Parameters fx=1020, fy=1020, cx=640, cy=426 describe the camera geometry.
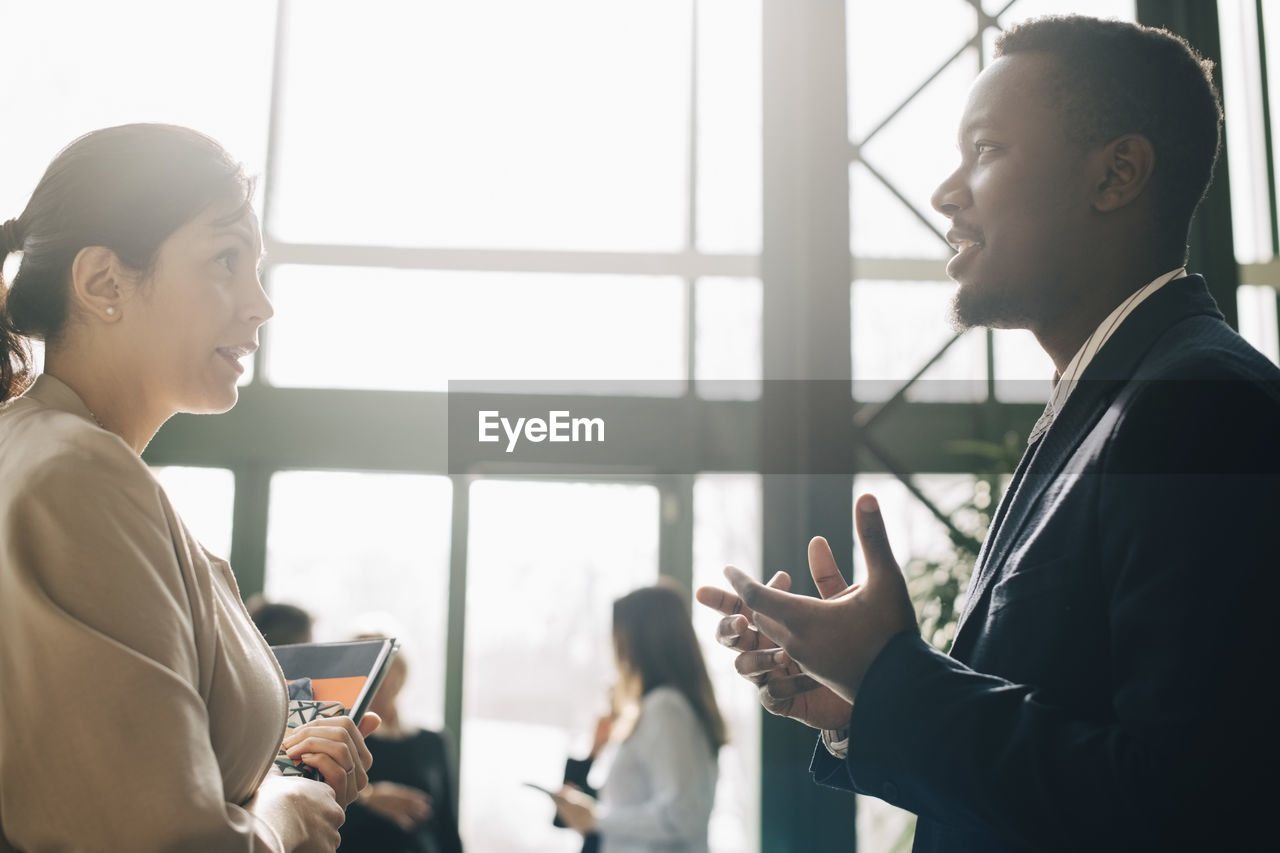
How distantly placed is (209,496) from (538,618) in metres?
1.85

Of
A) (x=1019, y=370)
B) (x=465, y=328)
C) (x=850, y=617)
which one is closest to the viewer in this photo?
(x=850, y=617)

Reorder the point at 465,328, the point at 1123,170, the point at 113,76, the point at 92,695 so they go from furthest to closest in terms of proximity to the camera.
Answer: the point at 113,76 < the point at 465,328 < the point at 1123,170 < the point at 92,695

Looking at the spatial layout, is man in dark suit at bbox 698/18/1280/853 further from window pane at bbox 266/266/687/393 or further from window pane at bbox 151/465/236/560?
window pane at bbox 151/465/236/560

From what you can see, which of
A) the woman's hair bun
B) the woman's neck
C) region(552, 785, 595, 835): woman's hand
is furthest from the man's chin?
region(552, 785, 595, 835): woman's hand

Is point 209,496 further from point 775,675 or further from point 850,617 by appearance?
point 850,617

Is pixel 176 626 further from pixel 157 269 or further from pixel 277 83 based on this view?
pixel 277 83

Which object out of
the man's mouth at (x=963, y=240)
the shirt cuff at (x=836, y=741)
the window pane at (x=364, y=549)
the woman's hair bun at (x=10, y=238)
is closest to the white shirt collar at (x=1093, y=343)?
the man's mouth at (x=963, y=240)

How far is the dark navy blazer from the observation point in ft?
2.65

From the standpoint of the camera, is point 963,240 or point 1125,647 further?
point 963,240

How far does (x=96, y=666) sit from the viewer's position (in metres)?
0.78

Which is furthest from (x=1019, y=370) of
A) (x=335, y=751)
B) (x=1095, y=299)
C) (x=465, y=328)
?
(x=335, y=751)

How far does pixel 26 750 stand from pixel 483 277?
494cm

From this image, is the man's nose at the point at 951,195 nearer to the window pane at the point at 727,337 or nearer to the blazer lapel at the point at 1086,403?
the blazer lapel at the point at 1086,403

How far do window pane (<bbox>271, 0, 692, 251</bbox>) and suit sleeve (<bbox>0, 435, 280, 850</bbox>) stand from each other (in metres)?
4.91
